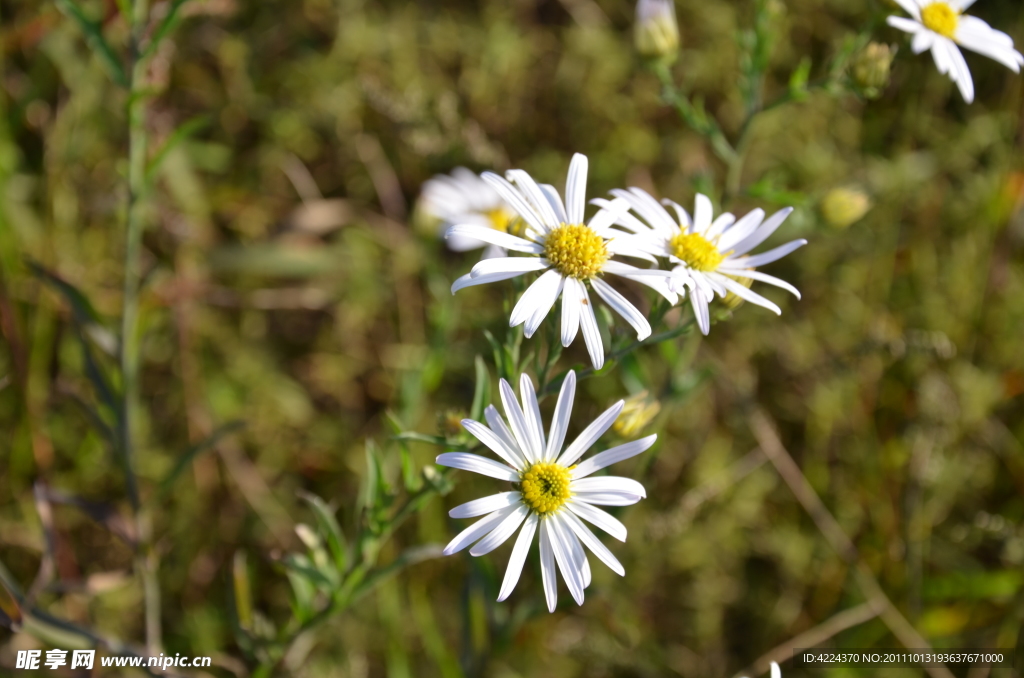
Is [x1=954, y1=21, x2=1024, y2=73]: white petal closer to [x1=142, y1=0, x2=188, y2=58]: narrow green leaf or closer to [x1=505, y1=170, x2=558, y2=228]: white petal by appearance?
[x1=505, y1=170, x2=558, y2=228]: white petal

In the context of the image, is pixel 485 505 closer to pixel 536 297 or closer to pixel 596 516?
pixel 596 516

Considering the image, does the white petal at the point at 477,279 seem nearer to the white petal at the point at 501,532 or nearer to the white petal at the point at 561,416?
the white petal at the point at 561,416

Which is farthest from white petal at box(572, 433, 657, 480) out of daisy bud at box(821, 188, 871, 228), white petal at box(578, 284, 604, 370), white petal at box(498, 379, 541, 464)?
daisy bud at box(821, 188, 871, 228)

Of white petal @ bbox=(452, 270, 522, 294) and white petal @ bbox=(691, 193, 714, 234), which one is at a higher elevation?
white petal @ bbox=(691, 193, 714, 234)

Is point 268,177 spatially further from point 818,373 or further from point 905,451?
point 905,451

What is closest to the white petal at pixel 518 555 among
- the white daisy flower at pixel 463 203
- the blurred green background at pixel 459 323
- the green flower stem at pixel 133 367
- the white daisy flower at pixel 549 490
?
the white daisy flower at pixel 549 490

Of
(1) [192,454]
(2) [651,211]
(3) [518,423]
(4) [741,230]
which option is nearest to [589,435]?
(3) [518,423]

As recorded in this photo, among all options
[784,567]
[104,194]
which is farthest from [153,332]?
[784,567]
